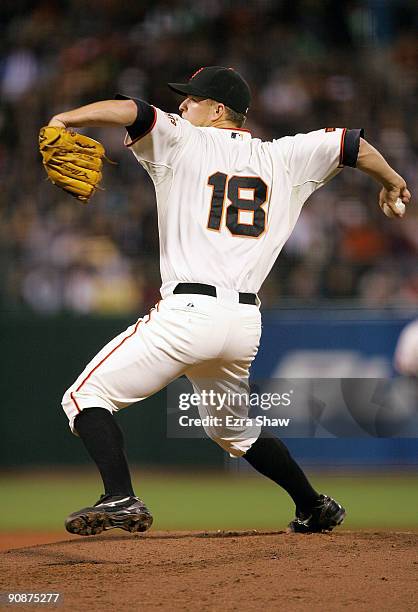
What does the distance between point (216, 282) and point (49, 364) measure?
4.09 m

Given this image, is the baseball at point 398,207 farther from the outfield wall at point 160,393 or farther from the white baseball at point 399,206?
the outfield wall at point 160,393

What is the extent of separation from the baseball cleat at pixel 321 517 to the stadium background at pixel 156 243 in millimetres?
1164

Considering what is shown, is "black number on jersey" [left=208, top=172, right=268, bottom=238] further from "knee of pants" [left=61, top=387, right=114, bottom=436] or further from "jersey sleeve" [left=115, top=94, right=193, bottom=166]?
"knee of pants" [left=61, top=387, right=114, bottom=436]

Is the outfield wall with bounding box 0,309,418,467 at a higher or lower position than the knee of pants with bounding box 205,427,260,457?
lower

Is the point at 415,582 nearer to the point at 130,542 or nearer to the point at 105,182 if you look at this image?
the point at 130,542

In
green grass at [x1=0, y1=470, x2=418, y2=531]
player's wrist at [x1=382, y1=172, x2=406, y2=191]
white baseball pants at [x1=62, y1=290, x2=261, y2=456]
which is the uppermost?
player's wrist at [x1=382, y1=172, x2=406, y2=191]

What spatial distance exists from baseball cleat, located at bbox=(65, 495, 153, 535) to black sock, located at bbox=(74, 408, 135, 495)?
0.11 meters

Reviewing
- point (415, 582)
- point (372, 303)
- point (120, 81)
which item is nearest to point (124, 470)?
point (415, 582)

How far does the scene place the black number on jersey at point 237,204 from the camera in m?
3.76

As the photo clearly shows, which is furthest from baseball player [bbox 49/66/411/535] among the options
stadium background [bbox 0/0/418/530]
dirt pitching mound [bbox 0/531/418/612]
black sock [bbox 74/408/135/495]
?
stadium background [bbox 0/0/418/530]

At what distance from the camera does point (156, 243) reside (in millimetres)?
8328

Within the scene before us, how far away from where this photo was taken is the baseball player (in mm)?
3576

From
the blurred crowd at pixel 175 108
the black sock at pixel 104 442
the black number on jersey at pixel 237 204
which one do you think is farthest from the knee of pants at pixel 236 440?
the blurred crowd at pixel 175 108

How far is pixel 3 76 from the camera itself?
967cm
